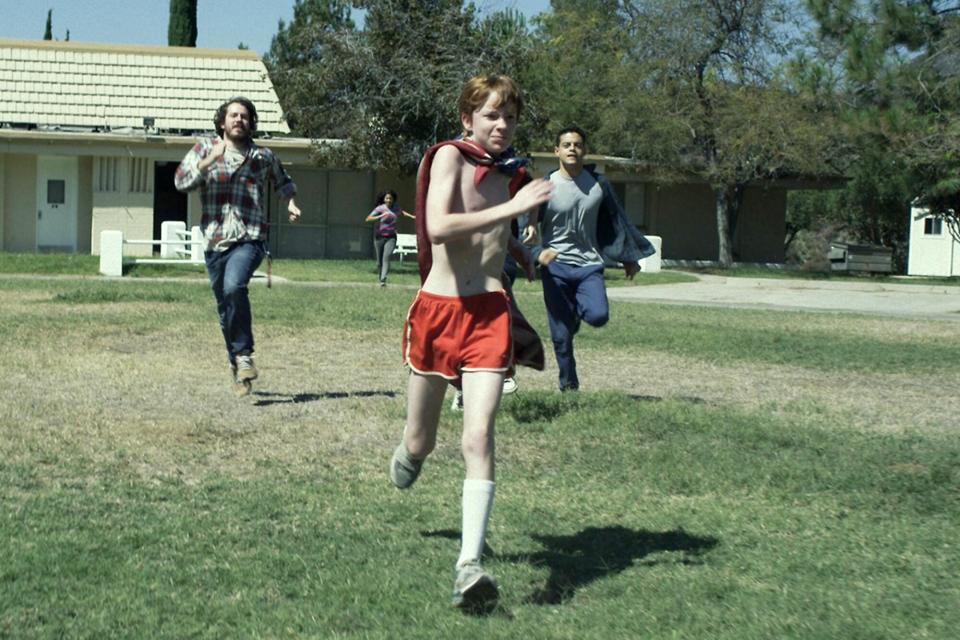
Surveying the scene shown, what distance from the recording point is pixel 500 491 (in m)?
6.54

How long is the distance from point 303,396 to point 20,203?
27193 mm

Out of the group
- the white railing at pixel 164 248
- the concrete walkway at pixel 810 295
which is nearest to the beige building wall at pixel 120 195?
the white railing at pixel 164 248

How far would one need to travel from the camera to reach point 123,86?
35.4 m

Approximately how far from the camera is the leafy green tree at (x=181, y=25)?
4666cm

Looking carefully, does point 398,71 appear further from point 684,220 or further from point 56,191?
point 684,220

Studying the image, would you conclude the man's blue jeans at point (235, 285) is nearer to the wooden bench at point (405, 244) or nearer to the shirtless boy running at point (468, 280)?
the shirtless boy running at point (468, 280)

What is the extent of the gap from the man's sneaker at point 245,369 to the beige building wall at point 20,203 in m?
27.0

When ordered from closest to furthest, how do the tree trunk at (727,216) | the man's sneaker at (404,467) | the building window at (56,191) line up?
the man's sneaker at (404,467)
the building window at (56,191)
the tree trunk at (727,216)

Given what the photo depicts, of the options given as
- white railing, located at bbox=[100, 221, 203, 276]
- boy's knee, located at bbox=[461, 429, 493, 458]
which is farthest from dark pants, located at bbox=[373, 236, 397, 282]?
boy's knee, located at bbox=[461, 429, 493, 458]

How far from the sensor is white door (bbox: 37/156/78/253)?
113ft

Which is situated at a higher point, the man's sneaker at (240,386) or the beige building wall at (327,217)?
the beige building wall at (327,217)

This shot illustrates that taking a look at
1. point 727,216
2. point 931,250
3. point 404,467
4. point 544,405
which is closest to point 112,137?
point 727,216

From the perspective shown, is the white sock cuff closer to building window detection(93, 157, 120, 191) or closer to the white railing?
the white railing

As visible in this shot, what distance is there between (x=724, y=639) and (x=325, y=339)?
962 centimetres
